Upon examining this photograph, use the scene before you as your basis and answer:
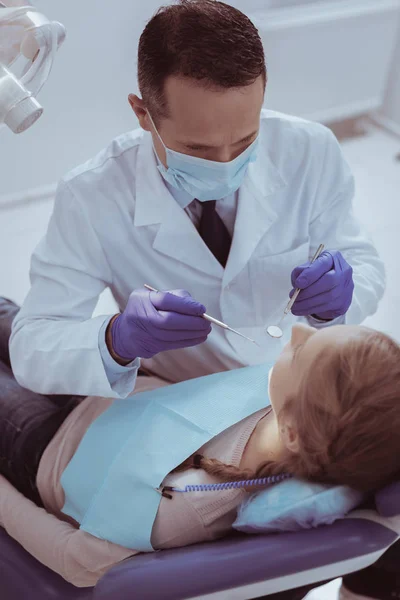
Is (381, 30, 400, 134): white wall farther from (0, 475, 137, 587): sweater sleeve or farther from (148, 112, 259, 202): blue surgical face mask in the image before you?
(0, 475, 137, 587): sweater sleeve

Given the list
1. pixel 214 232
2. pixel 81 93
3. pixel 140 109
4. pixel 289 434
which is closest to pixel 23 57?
pixel 140 109

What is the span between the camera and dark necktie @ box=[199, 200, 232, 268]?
5.34 feet

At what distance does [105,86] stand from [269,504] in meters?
2.02

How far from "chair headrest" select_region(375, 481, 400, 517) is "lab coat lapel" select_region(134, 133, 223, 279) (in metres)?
0.68

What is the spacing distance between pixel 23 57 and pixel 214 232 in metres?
0.55

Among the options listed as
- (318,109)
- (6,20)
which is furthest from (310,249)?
(318,109)

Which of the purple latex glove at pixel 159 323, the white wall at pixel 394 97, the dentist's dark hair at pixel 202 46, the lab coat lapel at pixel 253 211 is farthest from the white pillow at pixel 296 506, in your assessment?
the white wall at pixel 394 97

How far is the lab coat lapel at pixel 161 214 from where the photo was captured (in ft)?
5.18

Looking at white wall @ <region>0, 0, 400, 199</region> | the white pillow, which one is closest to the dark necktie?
the white pillow

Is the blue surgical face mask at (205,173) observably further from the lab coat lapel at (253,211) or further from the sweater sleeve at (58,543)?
the sweater sleeve at (58,543)

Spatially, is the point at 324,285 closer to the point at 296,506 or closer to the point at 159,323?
the point at 159,323

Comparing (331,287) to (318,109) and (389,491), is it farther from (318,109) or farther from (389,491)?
(318,109)

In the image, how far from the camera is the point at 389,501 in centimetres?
111

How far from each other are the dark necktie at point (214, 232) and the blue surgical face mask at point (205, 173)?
3.2 inches
